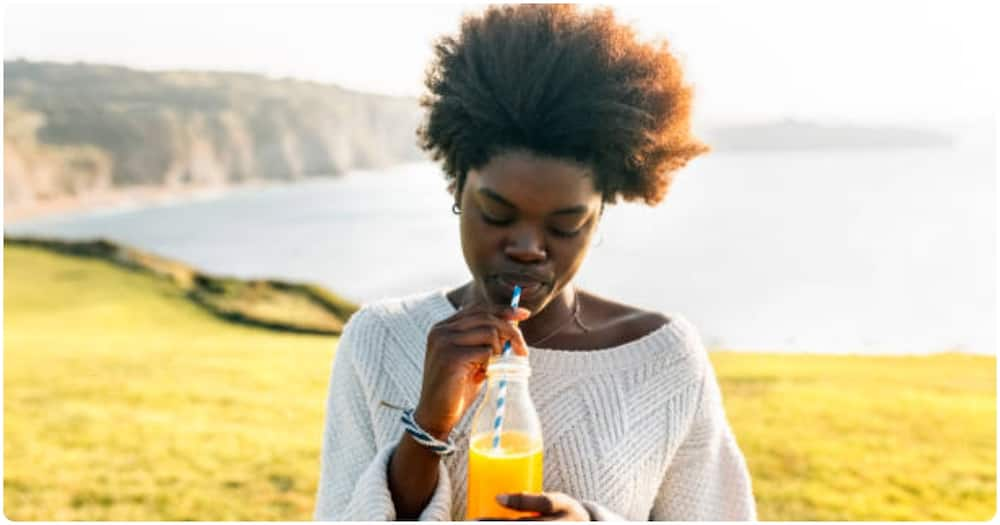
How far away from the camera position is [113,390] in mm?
9883

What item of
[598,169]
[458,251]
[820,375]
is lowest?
[820,375]

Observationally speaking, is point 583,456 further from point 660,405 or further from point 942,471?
point 942,471

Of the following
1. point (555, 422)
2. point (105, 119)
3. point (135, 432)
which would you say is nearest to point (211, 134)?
point (105, 119)

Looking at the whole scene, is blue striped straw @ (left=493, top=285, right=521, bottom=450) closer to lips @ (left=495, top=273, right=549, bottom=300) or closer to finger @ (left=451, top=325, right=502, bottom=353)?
finger @ (left=451, top=325, right=502, bottom=353)

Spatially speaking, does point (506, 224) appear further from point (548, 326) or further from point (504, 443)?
point (548, 326)

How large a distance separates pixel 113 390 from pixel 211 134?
21523 mm

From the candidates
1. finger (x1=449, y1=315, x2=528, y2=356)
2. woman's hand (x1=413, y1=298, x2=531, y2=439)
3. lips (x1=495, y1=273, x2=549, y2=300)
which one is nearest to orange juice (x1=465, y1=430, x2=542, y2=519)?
woman's hand (x1=413, y1=298, x2=531, y2=439)

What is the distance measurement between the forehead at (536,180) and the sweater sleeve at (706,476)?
2.59 feet

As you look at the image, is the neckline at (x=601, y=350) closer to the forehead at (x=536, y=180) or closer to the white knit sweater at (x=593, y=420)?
the white knit sweater at (x=593, y=420)

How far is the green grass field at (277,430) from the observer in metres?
6.87

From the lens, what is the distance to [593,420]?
2.49m

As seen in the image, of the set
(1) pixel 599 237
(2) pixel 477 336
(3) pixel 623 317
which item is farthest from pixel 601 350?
(2) pixel 477 336

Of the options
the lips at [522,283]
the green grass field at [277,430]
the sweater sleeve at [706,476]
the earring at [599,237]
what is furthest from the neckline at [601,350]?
the green grass field at [277,430]

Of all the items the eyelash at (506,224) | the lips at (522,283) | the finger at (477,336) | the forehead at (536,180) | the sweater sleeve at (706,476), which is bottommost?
the sweater sleeve at (706,476)
